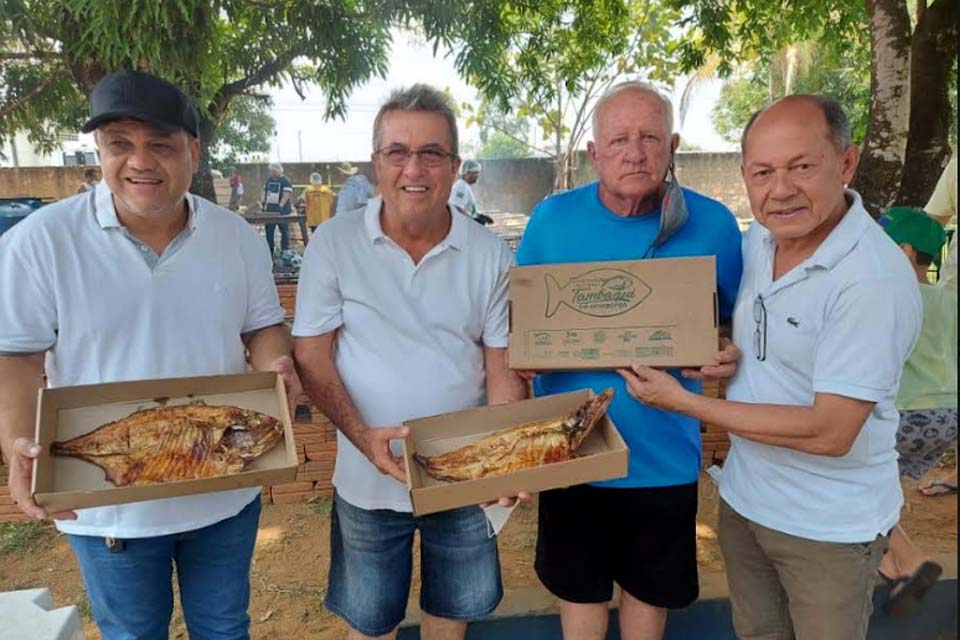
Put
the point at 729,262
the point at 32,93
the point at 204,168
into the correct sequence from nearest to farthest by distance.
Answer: the point at 729,262 → the point at 204,168 → the point at 32,93

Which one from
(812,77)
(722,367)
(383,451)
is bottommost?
(383,451)

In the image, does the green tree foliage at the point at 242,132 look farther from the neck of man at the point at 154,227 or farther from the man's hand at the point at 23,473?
the man's hand at the point at 23,473

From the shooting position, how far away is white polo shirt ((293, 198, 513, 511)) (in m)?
2.05

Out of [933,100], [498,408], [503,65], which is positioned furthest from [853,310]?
[933,100]

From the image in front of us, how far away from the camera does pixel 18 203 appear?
535 centimetres

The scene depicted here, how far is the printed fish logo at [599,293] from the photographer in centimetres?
200

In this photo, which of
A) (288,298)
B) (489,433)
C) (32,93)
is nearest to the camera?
(489,433)

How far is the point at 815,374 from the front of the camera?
1.70 meters

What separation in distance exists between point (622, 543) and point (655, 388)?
2.25ft

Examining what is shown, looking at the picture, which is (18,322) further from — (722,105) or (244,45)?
(722,105)

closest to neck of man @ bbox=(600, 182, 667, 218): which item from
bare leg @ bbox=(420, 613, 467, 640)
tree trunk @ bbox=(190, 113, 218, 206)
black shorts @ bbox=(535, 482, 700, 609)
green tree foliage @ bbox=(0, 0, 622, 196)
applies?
black shorts @ bbox=(535, 482, 700, 609)

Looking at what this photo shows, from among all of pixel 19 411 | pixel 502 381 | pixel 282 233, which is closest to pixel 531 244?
pixel 502 381

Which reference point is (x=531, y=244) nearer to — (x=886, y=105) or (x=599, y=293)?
(x=599, y=293)

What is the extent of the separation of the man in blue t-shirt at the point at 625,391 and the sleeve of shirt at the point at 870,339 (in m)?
0.35
